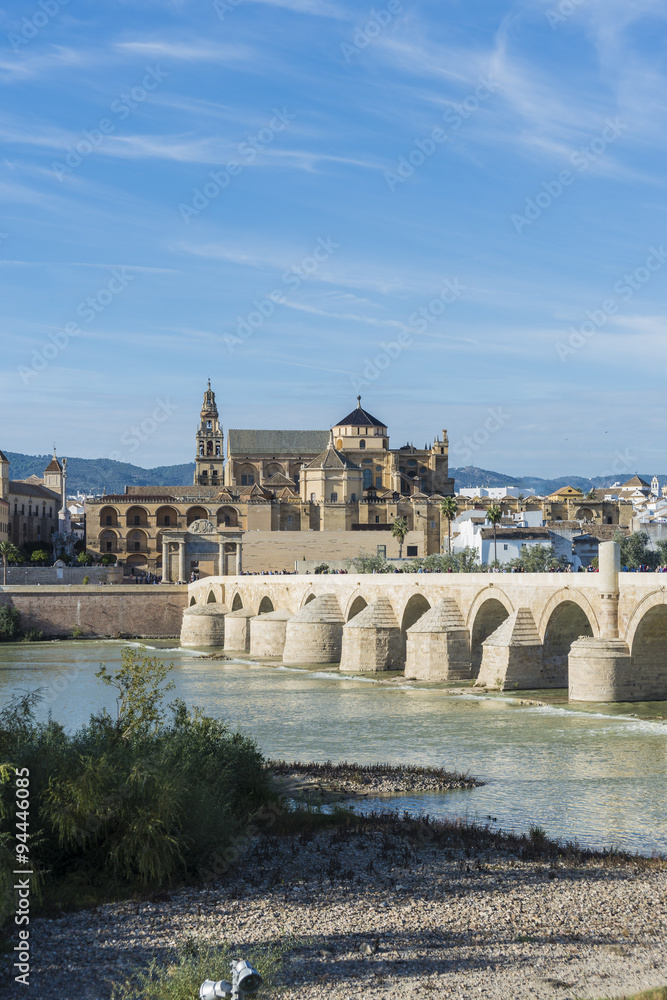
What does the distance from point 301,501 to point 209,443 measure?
2814 centimetres

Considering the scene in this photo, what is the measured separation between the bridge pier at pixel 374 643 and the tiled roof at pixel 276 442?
70.4 metres

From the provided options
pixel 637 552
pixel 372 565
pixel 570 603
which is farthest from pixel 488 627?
pixel 372 565

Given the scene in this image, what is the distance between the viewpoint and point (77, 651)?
57.0 meters

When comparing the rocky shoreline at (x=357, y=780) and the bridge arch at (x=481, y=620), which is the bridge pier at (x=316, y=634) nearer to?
the bridge arch at (x=481, y=620)

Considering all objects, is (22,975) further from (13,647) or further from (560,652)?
(13,647)

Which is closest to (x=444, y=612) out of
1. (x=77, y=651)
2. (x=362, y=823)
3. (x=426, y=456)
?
(x=362, y=823)

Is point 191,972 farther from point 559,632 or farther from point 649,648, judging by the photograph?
point 559,632

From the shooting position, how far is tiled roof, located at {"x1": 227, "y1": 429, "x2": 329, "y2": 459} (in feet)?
370

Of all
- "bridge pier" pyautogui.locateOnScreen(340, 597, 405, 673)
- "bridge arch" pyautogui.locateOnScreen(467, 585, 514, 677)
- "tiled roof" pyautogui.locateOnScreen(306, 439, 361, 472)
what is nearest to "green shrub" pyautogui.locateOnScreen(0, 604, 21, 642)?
"bridge pier" pyautogui.locateOnScreen(340, 597, 405, 673)

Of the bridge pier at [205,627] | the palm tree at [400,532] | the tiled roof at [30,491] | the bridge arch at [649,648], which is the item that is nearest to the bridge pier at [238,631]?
the bridge pier at [205,627]

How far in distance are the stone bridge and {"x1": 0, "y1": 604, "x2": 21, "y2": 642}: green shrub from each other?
656 inches

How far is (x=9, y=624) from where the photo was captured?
210ft

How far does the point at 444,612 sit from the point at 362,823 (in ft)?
70.2

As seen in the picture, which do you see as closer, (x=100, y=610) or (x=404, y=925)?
(x=404, y=925)
